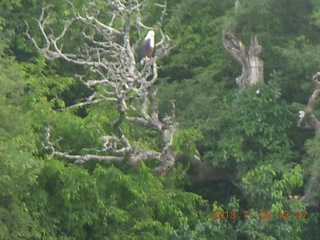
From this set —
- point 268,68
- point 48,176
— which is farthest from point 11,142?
point 268,68

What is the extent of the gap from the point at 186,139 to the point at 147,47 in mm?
1642

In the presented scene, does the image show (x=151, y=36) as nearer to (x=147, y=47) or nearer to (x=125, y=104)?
(x=147, y=47)

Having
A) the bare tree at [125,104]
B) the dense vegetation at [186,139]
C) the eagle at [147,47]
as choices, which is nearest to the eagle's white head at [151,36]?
the eagle at [147,47]

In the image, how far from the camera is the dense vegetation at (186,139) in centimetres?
1136

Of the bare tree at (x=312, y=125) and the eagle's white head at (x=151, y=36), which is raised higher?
the eagle's white head at (x=151, y=36)

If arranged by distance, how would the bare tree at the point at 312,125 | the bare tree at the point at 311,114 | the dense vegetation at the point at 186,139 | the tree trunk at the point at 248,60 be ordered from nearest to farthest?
the dense vegetation at the point at 186,139
the bare tree at the point at 312,125
the bare tree at the point at 311,114
the tree trunk at the point at 248,60

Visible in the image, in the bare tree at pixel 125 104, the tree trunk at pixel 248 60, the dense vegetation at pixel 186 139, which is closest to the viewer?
the dense vegetation at pixel 186 139

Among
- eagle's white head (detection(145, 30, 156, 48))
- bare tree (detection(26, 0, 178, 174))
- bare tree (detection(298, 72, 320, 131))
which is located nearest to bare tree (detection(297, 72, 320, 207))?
bare tree (detection(298, 72, 320, 131))

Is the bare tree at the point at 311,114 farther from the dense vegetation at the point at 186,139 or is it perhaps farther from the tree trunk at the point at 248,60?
the tree trunk at the point at 248,60

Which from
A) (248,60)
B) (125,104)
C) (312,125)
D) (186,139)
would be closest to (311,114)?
(312,125)

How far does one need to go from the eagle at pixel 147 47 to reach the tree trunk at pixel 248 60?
105cm

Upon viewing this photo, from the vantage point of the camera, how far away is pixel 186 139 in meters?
12.4

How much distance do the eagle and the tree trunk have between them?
3.45ft

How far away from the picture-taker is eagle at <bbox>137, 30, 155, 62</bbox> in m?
13.4
